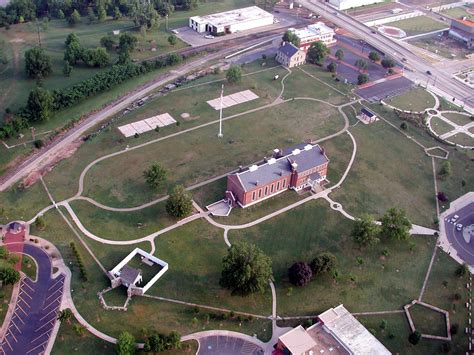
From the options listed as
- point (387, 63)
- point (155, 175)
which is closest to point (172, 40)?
point (387, 63)

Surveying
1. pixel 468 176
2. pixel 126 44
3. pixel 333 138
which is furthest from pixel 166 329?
pixel 126 44

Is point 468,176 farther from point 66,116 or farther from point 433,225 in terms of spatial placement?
point 66,116

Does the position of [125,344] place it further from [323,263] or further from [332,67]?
[332,67]

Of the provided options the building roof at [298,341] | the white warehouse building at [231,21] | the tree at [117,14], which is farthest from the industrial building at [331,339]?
the tree at [117,14]

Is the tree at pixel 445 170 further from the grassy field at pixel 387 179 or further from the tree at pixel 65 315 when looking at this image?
the tree at pixel 65 315

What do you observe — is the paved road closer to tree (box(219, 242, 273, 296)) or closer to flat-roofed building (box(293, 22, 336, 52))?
Result: flat-roofed building (box(293, 22, 336, 52))

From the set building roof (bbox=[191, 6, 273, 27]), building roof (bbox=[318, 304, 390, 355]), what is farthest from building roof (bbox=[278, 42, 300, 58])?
building roof (bbox=[318, 304, 390, 355])
